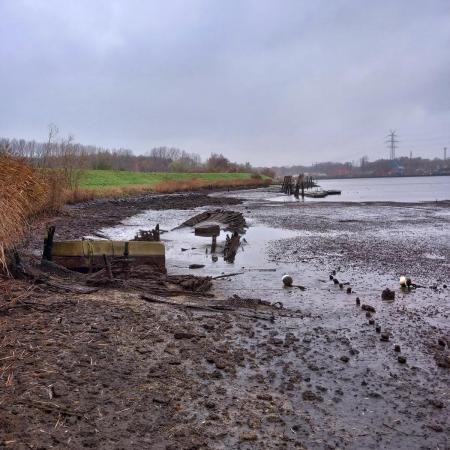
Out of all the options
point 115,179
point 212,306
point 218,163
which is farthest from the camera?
point 218,163

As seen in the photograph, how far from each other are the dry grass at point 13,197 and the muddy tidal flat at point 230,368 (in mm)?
878

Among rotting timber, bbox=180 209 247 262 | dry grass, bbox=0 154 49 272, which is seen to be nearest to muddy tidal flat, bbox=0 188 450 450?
dry grass, bbox=0 154 49 272

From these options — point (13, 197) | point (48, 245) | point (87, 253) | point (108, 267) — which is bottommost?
point (108, 267)

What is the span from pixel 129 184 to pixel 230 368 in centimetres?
5722

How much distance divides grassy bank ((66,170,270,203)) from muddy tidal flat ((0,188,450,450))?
2833 centimetres

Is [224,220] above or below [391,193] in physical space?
below

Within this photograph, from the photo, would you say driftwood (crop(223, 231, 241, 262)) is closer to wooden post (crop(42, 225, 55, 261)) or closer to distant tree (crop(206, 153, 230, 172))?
wooden post (crop(42, 225, 55, 261))

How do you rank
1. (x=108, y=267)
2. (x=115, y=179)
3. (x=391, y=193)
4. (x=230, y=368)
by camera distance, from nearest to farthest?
1. (x=230, y=368)
2. (x=108, y=267)
3. (x=115, y=179)
4. (x=391, y=193)

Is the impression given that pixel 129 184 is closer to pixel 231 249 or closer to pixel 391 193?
pixel 391 193

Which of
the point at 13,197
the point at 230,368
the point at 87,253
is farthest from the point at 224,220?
the point at 230,368

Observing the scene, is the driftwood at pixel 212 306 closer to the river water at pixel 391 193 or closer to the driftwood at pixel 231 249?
the driftwood at pixel 231 249

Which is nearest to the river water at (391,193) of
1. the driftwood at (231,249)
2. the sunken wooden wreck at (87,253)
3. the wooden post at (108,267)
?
the driftwood at (231,249)

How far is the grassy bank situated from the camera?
136 ft

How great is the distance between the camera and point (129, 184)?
60.7 meters
